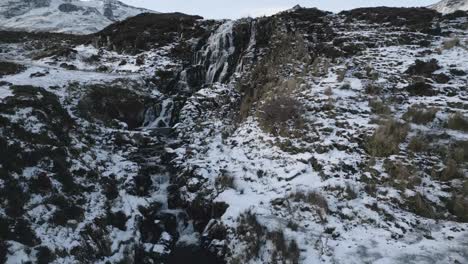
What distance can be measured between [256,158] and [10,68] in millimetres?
15787

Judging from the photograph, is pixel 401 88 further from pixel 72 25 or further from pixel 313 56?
pixel 72 25

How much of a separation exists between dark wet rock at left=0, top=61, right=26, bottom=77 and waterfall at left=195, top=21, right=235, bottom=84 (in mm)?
11405

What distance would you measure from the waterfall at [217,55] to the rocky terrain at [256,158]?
27.6 inches

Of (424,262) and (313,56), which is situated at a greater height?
(313,56)

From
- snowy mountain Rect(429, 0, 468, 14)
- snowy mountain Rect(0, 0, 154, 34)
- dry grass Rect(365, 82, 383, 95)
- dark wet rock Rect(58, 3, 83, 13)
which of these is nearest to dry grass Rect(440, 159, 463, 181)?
dry grass Rect(365, 82, 383, 95)

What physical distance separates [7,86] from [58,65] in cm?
1055

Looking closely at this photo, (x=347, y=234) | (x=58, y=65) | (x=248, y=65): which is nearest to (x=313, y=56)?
(x=248, y=65)

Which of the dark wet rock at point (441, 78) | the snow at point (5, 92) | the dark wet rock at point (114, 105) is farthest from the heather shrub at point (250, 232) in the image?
A: the dark wet rock at point (441, 78)

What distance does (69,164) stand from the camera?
1518cm

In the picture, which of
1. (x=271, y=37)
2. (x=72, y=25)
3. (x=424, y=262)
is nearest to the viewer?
(x=424, y=262)

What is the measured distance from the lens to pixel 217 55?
29359mm

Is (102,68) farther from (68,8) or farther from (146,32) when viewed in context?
(68,8)

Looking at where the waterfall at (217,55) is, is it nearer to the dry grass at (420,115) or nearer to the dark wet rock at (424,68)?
the dark wet rock at (424,68)

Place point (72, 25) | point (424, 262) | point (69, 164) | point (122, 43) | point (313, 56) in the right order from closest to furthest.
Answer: point (424, 262), point (69, 164), point (313, 56), point (122, 43), point (72, 25)
